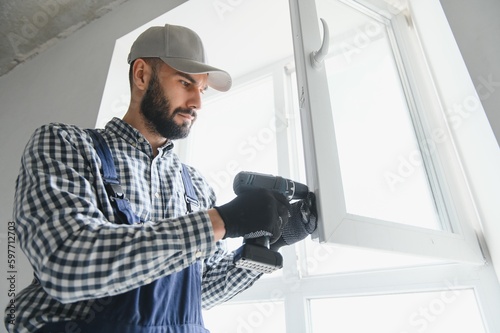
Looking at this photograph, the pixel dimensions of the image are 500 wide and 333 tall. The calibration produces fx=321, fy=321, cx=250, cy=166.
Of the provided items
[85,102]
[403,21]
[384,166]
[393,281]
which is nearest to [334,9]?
[403,21]

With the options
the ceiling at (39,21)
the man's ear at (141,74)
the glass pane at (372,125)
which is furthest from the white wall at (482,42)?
the ceiling at (39,21)

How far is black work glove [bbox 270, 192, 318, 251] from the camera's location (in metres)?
0.68

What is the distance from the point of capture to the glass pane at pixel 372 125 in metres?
0.87

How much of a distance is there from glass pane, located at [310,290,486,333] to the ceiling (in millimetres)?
1911

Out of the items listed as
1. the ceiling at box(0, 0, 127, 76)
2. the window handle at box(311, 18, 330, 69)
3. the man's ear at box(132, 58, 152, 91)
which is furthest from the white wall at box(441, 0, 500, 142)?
the ceiling at box(0, 0, 127, 76)

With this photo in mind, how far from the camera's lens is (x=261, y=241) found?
0.66 meters

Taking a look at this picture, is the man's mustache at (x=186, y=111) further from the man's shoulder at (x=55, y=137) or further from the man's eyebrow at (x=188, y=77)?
the man's shoulder at (x=55, y=137)

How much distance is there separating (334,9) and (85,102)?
126cm

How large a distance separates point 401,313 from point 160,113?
93 centimetres

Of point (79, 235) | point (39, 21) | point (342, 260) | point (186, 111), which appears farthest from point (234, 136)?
point (39, 21)

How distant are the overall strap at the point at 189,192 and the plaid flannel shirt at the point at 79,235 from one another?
0.46 feet

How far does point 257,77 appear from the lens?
168cm

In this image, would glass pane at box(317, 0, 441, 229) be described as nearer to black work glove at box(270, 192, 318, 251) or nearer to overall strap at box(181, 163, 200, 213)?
black work glove at box(270, 192, 318, 251)

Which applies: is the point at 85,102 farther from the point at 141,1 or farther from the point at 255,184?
the point at 255,184
